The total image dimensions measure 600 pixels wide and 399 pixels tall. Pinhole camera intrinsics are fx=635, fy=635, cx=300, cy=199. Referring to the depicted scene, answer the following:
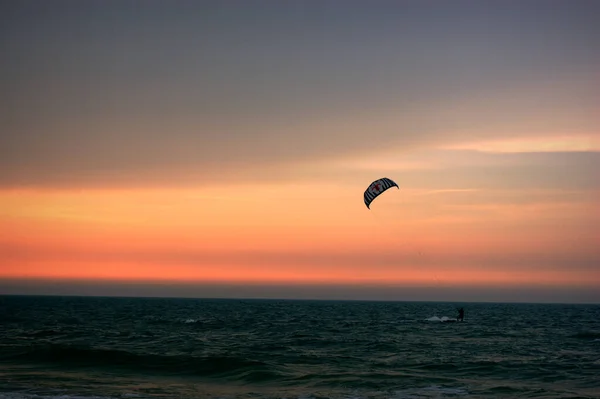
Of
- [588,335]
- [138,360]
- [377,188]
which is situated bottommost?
[138,360]

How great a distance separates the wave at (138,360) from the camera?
92.4 feet

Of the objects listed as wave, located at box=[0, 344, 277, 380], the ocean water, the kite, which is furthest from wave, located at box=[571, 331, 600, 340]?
wave, located at box=[0, 344, 277, 380]

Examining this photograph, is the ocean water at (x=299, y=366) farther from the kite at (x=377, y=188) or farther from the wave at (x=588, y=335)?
the kite at (x=377, y=188)

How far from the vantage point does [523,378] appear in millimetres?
25391

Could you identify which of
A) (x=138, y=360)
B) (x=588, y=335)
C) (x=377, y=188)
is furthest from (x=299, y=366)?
(x=588, y=335)

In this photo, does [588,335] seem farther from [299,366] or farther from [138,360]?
[138,360]

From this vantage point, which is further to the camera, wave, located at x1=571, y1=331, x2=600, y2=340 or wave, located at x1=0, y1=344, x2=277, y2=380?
wave, located at x1=571, y1=331, x2=600, y2=340

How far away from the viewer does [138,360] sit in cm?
3073

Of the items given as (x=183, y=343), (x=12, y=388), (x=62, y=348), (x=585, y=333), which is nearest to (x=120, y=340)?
(x=183, y=343)

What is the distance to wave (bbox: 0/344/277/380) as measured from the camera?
92.4 feet

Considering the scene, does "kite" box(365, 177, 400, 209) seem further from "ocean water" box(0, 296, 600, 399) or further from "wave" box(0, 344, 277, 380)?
"wave" box(0, 344, 277, 380)

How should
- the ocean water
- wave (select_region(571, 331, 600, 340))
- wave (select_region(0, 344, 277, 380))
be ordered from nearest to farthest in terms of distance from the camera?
1. the ocean water
2. wave (select_region(0, 344, 277, 380))
3. wave (select_region(571, 331, 600, 340))

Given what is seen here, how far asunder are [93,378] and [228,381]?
18.1ft

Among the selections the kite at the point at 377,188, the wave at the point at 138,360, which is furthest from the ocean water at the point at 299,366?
the kite at the point at 377,188
